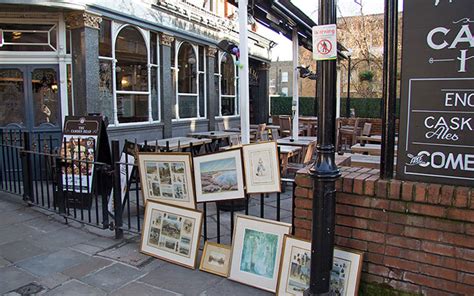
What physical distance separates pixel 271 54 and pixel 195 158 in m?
14.2

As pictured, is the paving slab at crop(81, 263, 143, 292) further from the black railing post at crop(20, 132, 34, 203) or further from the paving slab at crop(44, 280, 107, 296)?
the black railing post at crop(20, 132, 34, 203)

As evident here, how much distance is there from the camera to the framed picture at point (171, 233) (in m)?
3.68

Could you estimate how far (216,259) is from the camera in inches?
142

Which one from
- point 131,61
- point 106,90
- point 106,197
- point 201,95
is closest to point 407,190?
point 106,197

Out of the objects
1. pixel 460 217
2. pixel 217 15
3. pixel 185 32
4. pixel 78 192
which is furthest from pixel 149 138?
pixel 460 217

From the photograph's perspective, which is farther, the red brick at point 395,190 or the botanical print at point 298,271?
the botanical print at point 298,271

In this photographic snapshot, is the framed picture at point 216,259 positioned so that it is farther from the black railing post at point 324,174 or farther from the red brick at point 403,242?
the red brick at point 403,242

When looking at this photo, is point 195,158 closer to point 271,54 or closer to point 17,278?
point 17,278

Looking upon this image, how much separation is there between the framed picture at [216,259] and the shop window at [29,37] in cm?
590

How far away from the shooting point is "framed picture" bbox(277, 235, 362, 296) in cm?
279

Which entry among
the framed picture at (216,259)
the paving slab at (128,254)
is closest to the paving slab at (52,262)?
the paving slab at (128,254)

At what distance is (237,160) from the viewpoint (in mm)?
3588

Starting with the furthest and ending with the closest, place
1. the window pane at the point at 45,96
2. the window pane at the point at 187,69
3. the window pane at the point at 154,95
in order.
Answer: the window pane at the point at 187,69, the window pane at the point at 154,95, the window pane at the point at 45,96

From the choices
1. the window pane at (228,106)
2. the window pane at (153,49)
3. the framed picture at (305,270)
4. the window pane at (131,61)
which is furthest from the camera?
the window pane at (228,106)
